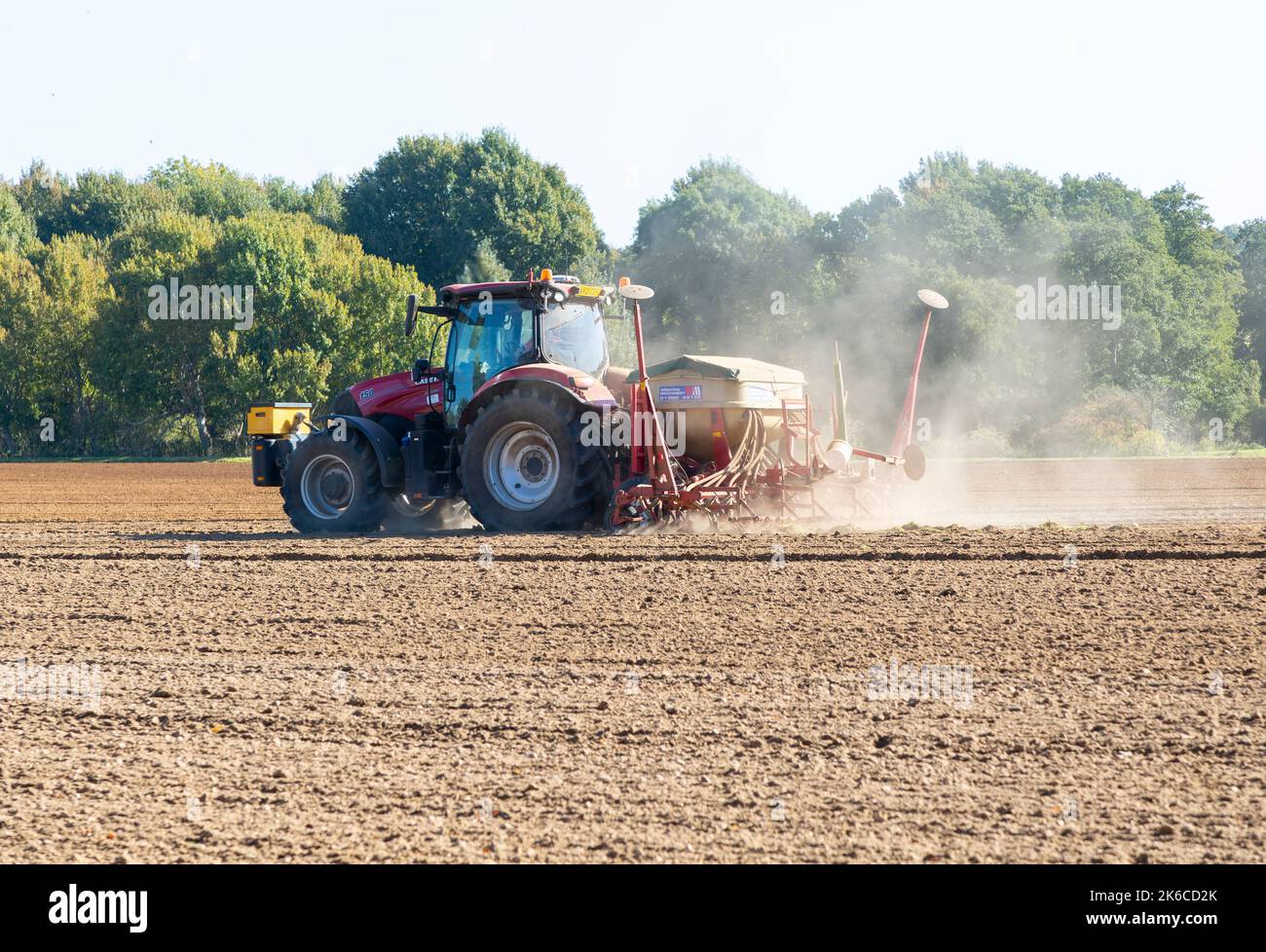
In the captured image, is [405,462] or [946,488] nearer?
[405,462]

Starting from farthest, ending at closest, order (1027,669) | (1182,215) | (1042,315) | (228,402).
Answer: (1182,215) → (228,402) → (1042,315) → (1027,669)

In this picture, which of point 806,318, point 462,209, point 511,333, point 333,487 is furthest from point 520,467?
point 462,209

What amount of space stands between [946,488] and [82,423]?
3331 centimetres

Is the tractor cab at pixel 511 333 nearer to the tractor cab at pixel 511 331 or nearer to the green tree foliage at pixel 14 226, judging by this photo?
the tractor cab at pixel 511 331

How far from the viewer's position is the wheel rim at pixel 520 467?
1257 centimetres

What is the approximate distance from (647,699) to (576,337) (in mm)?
7058

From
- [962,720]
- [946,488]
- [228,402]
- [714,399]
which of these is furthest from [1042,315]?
[962,720]

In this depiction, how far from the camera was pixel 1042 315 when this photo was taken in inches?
1563

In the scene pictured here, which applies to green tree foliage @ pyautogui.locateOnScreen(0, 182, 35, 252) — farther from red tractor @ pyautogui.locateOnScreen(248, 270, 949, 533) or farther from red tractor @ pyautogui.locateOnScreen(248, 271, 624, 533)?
red tractor @ pyautogui.locateOnScreen(248, 270, 949, 533)

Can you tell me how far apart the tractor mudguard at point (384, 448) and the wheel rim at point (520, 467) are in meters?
1.22

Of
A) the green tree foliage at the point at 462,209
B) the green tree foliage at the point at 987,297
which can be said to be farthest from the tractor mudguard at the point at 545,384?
the green tree foliage at the point at 462,209

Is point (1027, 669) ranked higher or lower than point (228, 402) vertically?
lower

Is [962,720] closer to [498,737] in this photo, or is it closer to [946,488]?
[498,737]

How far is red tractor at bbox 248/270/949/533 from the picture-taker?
12203mm
